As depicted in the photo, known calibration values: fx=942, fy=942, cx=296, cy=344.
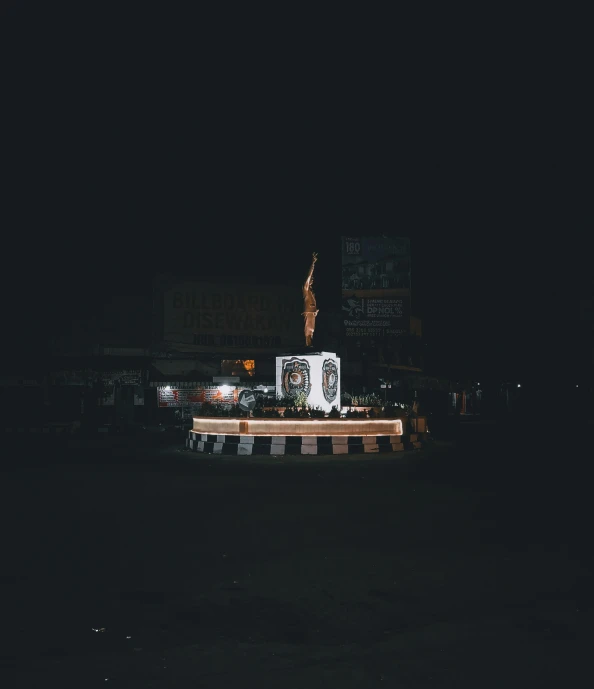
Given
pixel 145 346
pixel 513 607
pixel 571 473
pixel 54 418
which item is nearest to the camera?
pixel 513 607

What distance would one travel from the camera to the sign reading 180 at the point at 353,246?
39375 mm

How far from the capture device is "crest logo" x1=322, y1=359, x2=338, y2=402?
88.8 ft

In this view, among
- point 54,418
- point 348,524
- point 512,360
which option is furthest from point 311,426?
point 512,360

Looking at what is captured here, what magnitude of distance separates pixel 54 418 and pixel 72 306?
25.4ft

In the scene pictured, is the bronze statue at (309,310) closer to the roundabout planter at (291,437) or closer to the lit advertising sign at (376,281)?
the roundabout planter at (291,437)

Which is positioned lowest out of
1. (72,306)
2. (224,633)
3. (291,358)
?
(224,633)

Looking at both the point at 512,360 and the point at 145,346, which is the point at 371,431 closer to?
the point at 145,346

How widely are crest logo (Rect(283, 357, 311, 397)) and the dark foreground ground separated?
12240 millimetres

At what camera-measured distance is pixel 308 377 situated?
87.8 ft

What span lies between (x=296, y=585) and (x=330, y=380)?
2043 centimetres

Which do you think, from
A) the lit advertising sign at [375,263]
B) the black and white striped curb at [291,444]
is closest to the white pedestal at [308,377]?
the black and white striped curb at [291,444]

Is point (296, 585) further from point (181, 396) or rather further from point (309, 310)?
point (181, 396)

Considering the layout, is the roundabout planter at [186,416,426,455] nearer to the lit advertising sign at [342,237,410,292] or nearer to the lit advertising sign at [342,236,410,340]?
the lit advertising sign at [342,236,410,340]

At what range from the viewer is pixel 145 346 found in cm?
4522
